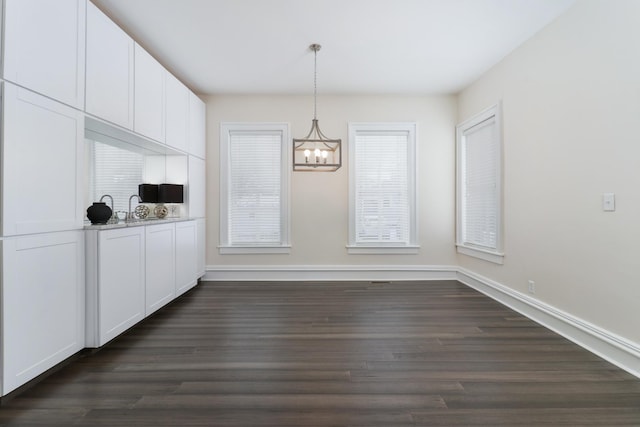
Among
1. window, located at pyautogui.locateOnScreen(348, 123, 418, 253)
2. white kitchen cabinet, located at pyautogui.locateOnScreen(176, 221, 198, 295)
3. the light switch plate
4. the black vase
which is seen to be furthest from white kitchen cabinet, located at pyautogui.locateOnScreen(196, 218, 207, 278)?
the light switch plate

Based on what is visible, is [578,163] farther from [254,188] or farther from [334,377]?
[254,188]

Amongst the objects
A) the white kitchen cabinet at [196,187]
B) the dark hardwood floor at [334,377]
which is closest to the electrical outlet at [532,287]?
the dark hardwood floor at [334,377]

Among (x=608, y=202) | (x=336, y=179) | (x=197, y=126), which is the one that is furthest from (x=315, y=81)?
(x=608, y=202)

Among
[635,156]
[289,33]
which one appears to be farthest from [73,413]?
[635,156]

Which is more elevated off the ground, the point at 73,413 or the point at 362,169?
the point at 362,169

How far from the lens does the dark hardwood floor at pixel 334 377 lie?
1756 mm

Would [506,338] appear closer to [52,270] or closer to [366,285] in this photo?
[366,285]

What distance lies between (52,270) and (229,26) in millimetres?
2661

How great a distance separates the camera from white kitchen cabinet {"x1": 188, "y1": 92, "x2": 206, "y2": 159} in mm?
4359

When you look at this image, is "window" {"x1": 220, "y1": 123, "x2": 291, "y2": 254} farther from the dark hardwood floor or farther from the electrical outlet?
the electrical outlet

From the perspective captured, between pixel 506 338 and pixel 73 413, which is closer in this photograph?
pixel 73 413

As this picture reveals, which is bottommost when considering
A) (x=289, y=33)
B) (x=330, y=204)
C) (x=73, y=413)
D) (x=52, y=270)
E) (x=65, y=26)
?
(x=73, y=413)

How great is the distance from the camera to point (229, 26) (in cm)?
310

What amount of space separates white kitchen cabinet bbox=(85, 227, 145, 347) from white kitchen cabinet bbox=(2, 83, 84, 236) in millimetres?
268
